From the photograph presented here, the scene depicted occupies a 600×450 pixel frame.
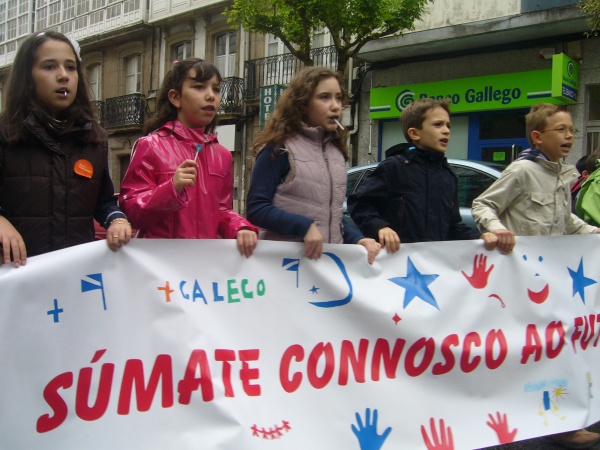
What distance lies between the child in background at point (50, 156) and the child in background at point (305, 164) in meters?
0.61

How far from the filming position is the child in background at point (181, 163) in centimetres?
245

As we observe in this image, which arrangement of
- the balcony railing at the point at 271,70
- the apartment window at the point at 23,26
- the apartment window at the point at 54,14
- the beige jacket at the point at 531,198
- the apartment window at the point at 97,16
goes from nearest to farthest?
the beige jacket at the point at 531,198 → the balcony railing at the point at 271,70 → the apartment window at the point at 97,16 → the apartment window at the point at 54,14 → the apartment window at the point at 23,26

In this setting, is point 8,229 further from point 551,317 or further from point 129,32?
point 129,32

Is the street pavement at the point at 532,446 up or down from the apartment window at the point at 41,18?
down

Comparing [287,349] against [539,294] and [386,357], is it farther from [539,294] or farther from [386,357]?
[539,294]

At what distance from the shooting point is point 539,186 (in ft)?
10.7

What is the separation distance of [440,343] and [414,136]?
3.58 feet

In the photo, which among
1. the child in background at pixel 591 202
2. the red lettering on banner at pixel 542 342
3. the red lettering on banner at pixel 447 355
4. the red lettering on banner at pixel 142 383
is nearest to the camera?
the red lettering on banner at pixel 142 383

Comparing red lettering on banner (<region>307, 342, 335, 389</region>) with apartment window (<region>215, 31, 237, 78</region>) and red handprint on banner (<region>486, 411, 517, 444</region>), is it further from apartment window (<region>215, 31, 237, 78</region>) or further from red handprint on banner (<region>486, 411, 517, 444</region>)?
apartment window (<region>215, 31, 237, 78</region>)

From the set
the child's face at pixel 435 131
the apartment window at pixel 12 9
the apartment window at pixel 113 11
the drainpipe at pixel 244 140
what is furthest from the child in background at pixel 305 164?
the apartment window at pixel 12 9

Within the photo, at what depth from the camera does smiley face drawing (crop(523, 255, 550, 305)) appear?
3.01 metres

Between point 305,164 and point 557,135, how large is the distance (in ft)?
4.86

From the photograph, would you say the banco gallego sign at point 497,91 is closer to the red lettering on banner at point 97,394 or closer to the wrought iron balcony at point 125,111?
the red lettering on banner at point 97,394

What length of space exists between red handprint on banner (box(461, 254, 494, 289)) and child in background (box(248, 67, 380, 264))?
20.7 inches
